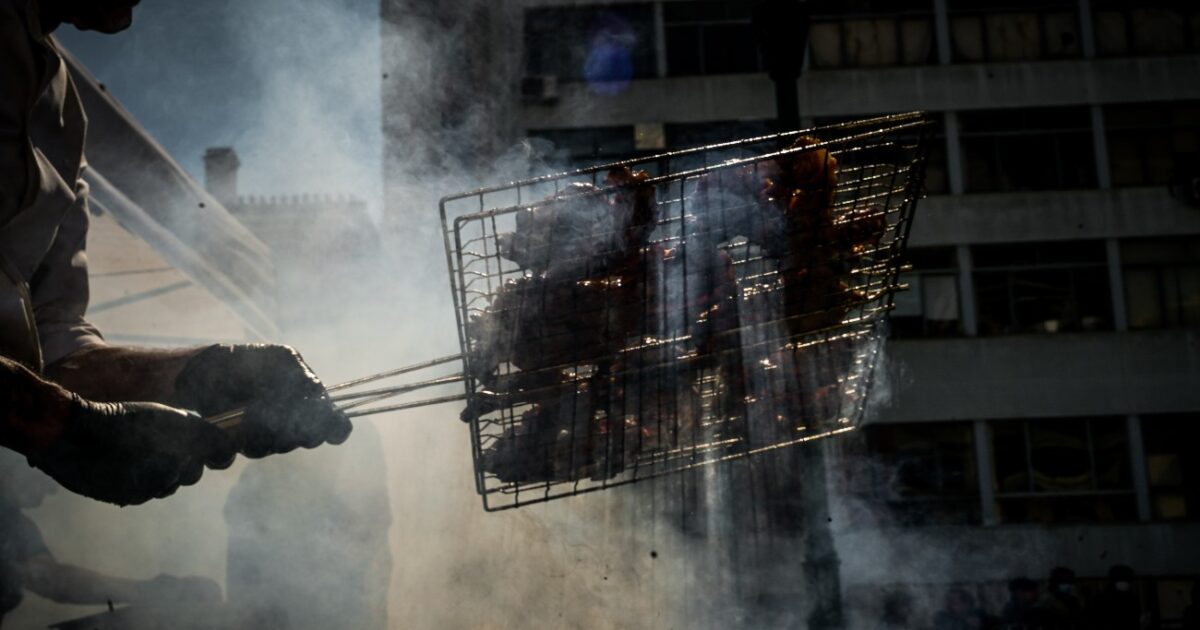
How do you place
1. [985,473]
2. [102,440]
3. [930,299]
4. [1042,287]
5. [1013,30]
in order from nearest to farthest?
[102,440] → [985,473] → [930,299] → [1042,287] → [1013,30]

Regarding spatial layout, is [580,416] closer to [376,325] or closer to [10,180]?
[10,180]

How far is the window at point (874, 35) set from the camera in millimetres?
16094

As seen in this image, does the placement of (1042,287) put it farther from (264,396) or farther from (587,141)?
(264,396)

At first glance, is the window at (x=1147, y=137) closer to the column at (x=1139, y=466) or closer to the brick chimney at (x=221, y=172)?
the column at (x=1139, y=466)

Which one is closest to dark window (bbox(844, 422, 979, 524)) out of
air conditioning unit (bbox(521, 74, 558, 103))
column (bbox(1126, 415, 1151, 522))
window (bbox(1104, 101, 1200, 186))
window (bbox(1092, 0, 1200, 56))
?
column (bbox(1126, 415, 1151, 522))

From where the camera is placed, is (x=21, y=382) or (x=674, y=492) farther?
(x=674, y=492)

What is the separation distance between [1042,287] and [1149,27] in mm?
4835

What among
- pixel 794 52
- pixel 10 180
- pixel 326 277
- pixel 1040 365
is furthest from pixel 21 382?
pixel 1040 365

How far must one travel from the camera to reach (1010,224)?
620 inches

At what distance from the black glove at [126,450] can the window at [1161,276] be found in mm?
16335

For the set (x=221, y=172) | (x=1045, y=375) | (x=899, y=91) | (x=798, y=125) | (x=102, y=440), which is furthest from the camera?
(x=899, y=91)

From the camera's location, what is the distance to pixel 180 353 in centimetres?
299

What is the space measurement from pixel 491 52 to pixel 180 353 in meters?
11.5

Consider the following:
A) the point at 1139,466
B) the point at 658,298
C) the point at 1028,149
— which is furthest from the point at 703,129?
the point at 658,298
